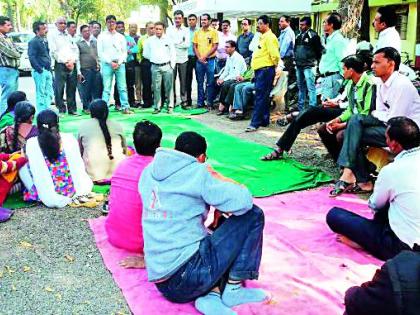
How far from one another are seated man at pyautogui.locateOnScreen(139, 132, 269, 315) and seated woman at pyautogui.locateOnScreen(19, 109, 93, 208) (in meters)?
1.92

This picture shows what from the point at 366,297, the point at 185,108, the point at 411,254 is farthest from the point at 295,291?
the point at 185,108

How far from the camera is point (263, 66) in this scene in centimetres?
753

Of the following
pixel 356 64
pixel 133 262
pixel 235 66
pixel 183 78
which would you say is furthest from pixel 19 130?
pixel 183 78

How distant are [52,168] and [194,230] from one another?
2.18 meters

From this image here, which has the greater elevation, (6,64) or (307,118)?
(6,64)

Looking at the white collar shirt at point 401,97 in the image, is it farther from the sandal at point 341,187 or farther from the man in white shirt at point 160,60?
the man in white shirt at point 160,60

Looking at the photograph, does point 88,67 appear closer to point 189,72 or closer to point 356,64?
point 189,72

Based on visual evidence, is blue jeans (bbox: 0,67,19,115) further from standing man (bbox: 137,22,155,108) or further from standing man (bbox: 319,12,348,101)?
standing man (bbox: 319,12,348,101)

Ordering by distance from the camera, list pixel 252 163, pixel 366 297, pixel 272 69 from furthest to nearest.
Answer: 1. pixel 272 69
2. pixel 252 163
3. pixel 366 297

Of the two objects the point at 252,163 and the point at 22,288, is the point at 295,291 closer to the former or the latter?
the point at 22,288

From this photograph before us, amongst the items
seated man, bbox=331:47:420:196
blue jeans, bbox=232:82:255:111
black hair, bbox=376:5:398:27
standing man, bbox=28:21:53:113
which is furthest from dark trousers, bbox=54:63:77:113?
seated man, bbox=331:47:420:196

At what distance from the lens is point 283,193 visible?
495 cm

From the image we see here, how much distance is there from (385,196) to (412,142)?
0.39 metres

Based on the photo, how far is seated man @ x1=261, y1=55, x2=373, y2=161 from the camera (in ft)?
16.6
